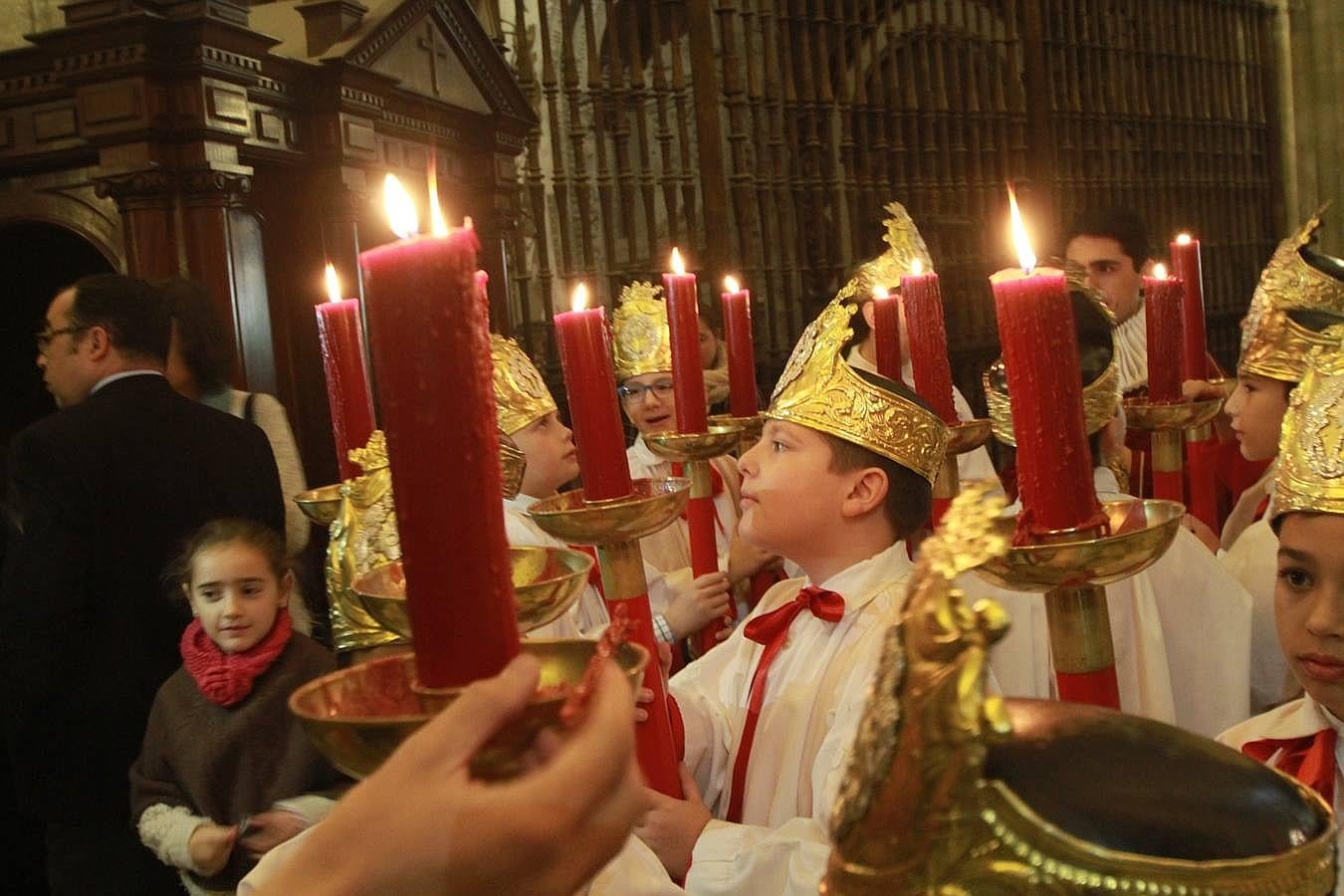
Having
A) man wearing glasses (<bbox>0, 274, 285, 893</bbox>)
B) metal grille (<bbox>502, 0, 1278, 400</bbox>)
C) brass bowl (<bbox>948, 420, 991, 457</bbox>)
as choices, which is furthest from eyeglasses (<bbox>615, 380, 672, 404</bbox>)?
metal grille (<bbox>502, 0, 1278, 400</bbox>)

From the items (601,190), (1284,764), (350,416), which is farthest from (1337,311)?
(601,190)

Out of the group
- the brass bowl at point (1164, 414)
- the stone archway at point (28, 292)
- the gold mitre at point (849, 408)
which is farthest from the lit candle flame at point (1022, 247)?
the stone archway at point (28, 292)

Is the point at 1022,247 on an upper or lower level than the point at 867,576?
upper

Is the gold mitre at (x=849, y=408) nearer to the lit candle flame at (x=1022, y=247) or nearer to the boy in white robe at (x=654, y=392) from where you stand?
the lit candle flame at (x=1022, y=247)

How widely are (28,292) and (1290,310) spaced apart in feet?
11.8

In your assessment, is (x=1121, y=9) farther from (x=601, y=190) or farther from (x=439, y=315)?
(x=439, y=315)

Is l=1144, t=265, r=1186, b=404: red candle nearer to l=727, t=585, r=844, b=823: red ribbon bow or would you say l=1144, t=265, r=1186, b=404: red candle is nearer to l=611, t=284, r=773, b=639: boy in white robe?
l=727, t=585, r=844, b=823: red ribbon bow

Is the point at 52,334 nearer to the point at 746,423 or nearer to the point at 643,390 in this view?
the point at 643,390

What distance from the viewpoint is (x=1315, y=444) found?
1371 mm

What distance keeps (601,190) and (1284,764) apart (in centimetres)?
480

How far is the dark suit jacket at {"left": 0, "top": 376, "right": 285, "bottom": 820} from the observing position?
99.0 inches

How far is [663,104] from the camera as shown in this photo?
6.20 meters

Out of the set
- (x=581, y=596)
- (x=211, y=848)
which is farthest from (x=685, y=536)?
(x=211, y=848)

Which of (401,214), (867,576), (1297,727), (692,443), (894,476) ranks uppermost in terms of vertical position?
(401,214)
